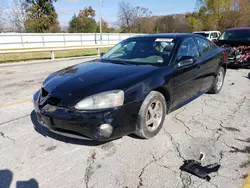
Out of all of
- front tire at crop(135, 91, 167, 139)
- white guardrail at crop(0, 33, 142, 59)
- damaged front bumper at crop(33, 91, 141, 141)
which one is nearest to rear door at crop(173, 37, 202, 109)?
front tire at crop(135, 91, 167, 139)

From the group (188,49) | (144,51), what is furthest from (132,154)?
(188,49)

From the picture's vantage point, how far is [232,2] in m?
35.5

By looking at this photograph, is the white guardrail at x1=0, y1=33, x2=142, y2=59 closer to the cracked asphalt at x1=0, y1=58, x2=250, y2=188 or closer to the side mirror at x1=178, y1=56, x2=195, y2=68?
the side mirror at x1=178, y1=56, x2=195, y2=68

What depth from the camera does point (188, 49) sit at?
420 centimetres

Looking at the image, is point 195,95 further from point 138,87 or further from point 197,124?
point 138,87

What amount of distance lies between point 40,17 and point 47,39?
16.0m

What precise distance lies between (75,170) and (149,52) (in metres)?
2.38

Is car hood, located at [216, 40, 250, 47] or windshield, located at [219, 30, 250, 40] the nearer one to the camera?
car hood, located at [216, 40, 250, 47]

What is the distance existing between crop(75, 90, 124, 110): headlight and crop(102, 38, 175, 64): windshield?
1.20 metres

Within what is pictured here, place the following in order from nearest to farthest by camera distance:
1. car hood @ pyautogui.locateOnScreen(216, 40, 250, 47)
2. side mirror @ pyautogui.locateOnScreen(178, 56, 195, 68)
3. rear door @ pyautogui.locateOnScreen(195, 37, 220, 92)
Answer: side mirror @ pyautogui.locateOnScreen(178, 56, 195, 68) < rear door @ pyautogui.locateOnScreen(195, 37, 220, 92) < car hood @ pyautogui.locateOnScreen(216, 40, 250, 47)

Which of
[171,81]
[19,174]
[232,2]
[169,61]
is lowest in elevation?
[19,174]

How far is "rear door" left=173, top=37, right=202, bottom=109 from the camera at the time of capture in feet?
12.2

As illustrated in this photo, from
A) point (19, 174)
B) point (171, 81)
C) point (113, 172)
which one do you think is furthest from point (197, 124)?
point (19, 174)

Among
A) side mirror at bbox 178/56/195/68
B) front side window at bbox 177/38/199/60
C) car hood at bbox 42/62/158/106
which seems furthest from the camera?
front side window at bbox 177/38/199/60
